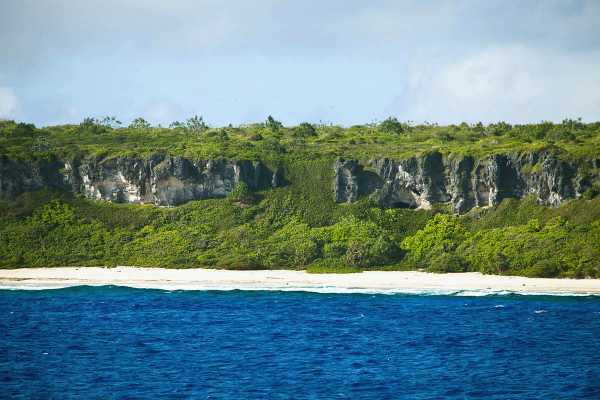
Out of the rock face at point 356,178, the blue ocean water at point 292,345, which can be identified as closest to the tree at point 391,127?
the rock face at point 356,178

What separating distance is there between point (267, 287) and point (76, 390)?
39577 millimetres

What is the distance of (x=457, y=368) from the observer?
200ft

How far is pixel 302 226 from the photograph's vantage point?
4299 inches

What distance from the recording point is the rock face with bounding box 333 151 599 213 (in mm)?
104812

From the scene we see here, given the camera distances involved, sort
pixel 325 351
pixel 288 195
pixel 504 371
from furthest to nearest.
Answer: pixel 288 195, pixel 325 351, pixel 504 371

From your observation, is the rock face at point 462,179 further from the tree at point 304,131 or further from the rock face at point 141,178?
the tree at point 304,131

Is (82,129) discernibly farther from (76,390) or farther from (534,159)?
(76,390)

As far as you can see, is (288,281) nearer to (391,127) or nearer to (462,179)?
(462,179)

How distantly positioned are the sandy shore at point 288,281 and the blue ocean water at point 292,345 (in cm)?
233

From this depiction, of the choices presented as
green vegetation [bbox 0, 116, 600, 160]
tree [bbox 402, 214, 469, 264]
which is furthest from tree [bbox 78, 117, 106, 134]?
tree [bbox 402, 214, 469, 264]

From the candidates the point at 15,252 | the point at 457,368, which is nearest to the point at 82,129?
the point at 15,252

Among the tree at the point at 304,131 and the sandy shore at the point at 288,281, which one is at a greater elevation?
the tree at the point at 304,131

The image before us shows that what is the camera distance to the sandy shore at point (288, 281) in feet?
293

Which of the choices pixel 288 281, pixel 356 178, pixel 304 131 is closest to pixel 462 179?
pixel 356 178
